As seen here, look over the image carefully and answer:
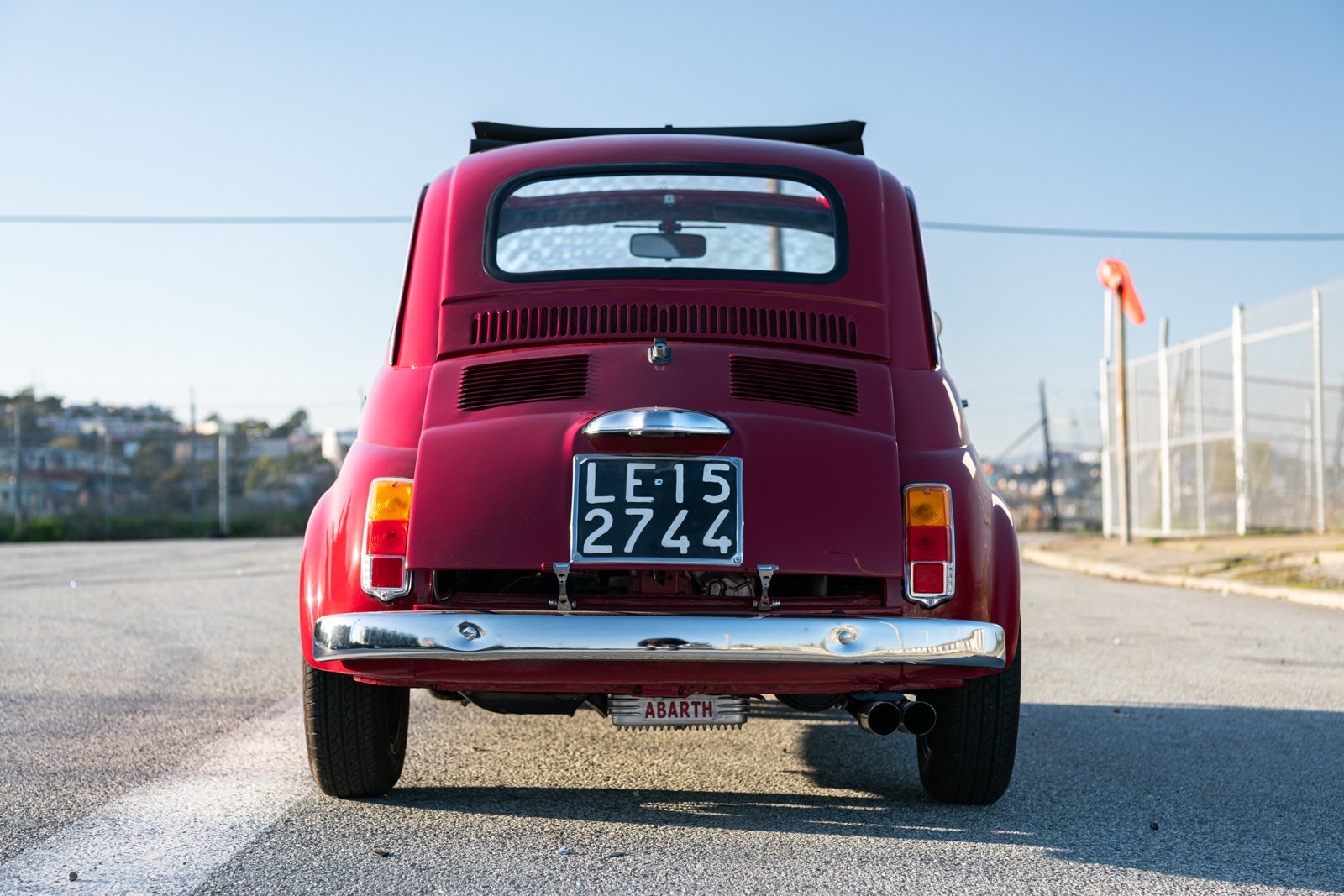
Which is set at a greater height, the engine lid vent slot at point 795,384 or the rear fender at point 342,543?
the engine lid vent slot at point 795,384

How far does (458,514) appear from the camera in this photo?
334cm

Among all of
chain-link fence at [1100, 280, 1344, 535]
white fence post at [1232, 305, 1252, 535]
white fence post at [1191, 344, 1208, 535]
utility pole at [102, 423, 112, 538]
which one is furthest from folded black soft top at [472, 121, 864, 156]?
utility pole at [102, 423, 112, 538]

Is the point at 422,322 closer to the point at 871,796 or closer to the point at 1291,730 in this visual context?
the point at 871,796

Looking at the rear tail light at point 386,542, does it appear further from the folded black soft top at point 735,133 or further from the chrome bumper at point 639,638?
the folded black soft top at point 735,133

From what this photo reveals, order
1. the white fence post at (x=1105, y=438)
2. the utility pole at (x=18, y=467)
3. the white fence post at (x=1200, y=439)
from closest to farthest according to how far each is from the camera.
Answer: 1. the white fence post at (x=1200, y=439)
2. the white fence post at (x=1105, y=438)
3. the utility pole at (x=18, y=467)

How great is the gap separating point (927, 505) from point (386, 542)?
141 cm

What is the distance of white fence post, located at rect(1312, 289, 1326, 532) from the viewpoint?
16.4 metres

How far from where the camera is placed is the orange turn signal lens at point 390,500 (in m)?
3.38

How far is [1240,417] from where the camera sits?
719 inches

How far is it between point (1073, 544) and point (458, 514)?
68.6 feet

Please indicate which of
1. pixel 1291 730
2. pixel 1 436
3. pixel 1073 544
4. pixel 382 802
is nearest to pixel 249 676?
pixel 382 802

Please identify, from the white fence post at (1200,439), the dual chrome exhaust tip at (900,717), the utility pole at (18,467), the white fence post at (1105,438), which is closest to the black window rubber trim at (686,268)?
the dual chrome exhaust tip at (900,717)

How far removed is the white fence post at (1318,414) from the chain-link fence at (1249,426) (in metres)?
0.01

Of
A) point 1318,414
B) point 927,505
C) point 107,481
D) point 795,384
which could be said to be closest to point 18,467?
point 107,481
